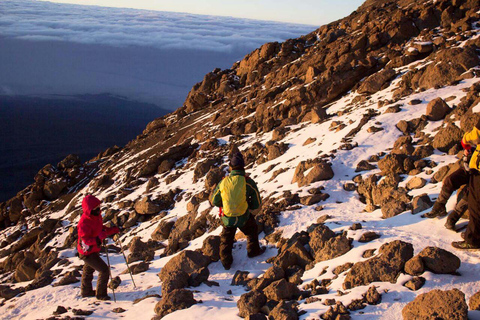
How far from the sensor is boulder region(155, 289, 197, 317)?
4.66m

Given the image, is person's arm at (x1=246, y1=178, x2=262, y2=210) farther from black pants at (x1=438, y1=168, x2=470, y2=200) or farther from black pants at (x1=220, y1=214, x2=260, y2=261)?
black pants at (x1=438, y1=168, x2=470, y2=200)

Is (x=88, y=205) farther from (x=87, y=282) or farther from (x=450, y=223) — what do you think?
(x=450, y=223)

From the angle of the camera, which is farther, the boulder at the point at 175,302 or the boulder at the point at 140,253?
the boulder at the point at 140,253

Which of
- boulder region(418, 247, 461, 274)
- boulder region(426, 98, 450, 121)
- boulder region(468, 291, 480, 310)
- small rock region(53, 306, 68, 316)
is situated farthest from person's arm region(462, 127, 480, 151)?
small rock region(53, 306, 68, 316)

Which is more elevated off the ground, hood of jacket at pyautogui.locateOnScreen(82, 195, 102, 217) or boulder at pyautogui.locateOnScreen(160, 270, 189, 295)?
hood of jacket at pyautogui.locateOnScreen(82, 195, 102, 217)

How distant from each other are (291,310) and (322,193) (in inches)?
177

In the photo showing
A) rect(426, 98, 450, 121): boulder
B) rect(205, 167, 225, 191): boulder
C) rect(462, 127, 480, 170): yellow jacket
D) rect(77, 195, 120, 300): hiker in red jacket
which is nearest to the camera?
rect(462, 127, 480, 170): yellow jacket

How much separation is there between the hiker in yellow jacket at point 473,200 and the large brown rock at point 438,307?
1.59m

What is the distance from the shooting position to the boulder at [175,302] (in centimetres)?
466

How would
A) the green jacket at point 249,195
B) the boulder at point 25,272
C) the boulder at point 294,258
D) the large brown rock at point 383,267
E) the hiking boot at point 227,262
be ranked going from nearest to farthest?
the large brown rock at point 383,267 < the boulder at point 294,258 < the green jacket at point 249,195 < the hiking boot at point 227,262 < the boulder at point 25,272

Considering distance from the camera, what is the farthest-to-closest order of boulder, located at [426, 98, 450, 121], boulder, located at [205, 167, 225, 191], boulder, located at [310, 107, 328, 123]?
boulder, located at [310, 107, 328, 123]
boulder, located at [205, 167, 225, 191]
boulder, located at [426, 98, 450, 121]

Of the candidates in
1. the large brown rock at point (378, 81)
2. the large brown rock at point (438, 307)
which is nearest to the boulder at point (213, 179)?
the large brown rock at point (378, 81)

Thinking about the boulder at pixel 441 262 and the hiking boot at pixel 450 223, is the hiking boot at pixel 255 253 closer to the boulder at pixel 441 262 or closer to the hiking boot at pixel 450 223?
the boulder at pixel 441 262

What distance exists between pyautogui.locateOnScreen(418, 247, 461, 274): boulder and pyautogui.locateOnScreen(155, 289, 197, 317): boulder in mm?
3200
